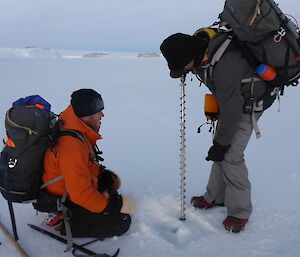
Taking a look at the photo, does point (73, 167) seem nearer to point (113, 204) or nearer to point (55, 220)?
point (113, 204)

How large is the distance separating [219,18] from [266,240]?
2.01 metres

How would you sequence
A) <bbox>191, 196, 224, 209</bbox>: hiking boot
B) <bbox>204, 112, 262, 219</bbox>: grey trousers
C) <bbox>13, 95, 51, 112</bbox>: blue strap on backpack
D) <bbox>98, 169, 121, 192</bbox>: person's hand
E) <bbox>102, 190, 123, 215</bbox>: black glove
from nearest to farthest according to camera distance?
A: 1. <bbox>13, 95, 51, 112</bbox>: blue strap on backpack
2. <bbox>102, 190, 123, 215</bbox>: black glove
3. <bbox>204, 112, 262, 219</bbox>: grey trousers
4. <bbox>98, 169, 121, 192</bbox>: person's hand
5. <bbox>191, 196, 224, 209</bbox>: hiking boot

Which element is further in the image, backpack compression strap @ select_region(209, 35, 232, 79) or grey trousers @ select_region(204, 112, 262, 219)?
grey trousers @ select_region(204, 112, 262, 219)

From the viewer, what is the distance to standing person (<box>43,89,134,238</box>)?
2406 millimetres

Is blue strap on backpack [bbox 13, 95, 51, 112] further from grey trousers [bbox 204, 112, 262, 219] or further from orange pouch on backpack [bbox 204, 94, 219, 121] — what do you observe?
grey trousers [bbox 204, 112, 262, 219]

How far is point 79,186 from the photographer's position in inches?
95.2

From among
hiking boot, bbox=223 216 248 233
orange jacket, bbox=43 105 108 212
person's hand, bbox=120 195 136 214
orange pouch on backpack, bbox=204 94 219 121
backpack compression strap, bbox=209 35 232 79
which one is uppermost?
backpack compression strap, bbox=209 35 232 79

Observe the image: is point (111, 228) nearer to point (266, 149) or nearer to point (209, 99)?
point (209, 99)

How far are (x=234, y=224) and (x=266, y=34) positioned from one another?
1705 millimetres

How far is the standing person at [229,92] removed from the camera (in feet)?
8.23

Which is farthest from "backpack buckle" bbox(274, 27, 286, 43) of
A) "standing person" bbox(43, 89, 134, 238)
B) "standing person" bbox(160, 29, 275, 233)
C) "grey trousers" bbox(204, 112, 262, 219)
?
"standing person" bbox(43, 89, 134, 238)

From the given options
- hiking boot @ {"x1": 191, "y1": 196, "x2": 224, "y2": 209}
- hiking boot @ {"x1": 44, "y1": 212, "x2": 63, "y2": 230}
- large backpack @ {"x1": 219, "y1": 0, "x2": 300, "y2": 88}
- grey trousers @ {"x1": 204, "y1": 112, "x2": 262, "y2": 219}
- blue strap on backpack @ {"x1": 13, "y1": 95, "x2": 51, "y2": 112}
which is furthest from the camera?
hiking boot @ {"x1": 191, "y1": 196, "x2": 224, "y2": 209}

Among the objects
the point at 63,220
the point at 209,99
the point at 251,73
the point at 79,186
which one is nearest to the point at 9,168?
the point at 79,186

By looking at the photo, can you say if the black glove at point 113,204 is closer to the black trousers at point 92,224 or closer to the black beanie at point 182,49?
the black trousers at point 92,224
